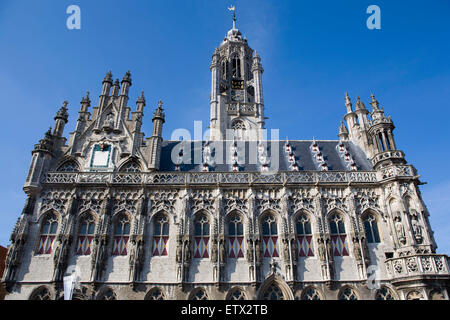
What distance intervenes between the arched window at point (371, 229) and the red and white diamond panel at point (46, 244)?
70.1 feet

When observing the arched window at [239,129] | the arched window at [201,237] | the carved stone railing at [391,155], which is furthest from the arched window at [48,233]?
the carved stone railing at [391,155]

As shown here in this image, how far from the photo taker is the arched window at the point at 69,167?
926 inches

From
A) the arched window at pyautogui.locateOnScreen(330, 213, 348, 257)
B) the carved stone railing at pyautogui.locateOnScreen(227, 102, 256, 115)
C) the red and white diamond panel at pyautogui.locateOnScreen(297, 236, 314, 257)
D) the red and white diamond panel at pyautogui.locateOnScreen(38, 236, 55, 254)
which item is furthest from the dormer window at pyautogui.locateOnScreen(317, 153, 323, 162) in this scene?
the red and white diamond panel at pyautogui.locateOnScreen(38, 236, 55, 254)

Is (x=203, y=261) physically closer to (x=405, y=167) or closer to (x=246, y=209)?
(x=246, y=209)

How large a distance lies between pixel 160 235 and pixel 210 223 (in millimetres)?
3487

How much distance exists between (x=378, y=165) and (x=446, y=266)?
7.74 meters

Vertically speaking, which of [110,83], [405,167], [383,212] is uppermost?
[110,83]

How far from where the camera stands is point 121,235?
21.0 m

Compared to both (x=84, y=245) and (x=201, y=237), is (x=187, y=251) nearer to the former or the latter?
(x=201, y=237)

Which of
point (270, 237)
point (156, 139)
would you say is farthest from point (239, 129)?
point (270, 237)

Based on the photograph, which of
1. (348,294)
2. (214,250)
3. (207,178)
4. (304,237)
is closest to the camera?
(348,294)

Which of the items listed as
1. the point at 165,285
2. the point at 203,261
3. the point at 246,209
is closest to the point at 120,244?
the point at 165,285

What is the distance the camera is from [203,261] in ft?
66.2

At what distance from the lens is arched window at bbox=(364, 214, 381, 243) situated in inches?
829
